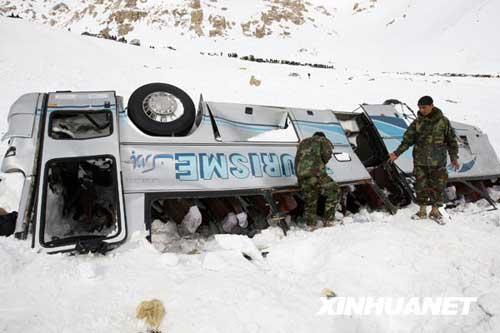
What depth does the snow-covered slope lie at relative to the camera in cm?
4028

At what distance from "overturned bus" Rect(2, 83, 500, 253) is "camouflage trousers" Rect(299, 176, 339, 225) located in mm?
189

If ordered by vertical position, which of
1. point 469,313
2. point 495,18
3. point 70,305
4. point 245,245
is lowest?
point 469,313

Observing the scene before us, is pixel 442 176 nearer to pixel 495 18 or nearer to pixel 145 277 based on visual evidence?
pixel 145 277

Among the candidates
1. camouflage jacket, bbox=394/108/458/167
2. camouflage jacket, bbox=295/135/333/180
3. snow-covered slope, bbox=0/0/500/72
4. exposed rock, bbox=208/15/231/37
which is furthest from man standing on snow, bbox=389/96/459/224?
exposed rock, bbox=208/15/231/37

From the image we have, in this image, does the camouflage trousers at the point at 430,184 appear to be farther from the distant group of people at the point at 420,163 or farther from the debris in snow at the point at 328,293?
the debris in snow at the point at 328,293

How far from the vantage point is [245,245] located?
3.05 metres

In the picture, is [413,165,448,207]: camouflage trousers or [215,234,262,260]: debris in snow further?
[413,165,448,207]: camouflage trousers

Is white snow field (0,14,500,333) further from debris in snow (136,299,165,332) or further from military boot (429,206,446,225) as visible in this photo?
military boot (429,206,446,225)

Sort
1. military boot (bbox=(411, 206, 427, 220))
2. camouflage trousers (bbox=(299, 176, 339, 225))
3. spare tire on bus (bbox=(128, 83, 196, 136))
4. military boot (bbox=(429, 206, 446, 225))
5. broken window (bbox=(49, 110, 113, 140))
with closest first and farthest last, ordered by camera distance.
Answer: spare tire on bus (bbox=(128, 83, 196, 136)), broken window (bbox=(49, 110, 113, 140)), camouflage trousers (bbox=(299, 176, 339, 225)), military boot (bbox=(429, 206, 446, 225)), military boot (bbox=(411, 206, 427, 220))

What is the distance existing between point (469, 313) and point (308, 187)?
193 centimetres

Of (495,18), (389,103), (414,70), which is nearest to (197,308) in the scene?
(389,103)

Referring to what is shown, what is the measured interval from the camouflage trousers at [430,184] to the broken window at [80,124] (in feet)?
12.4

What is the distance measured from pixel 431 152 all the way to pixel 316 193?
1572mm

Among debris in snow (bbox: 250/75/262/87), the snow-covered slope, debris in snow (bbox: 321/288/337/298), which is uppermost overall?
the snow-covered slope
